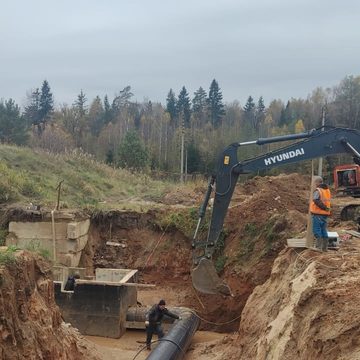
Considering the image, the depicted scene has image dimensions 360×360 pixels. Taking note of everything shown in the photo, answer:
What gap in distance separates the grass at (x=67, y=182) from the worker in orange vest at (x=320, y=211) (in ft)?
46.1

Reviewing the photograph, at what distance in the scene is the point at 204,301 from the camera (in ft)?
64.0

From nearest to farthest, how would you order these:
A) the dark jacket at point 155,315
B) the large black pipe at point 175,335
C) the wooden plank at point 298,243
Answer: the large black pipe at point 175,335
the wooden plank at point 298,243
the dark jacket at point 155,315

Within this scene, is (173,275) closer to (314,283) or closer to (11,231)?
(11,231)

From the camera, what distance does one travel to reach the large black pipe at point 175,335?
12852 millimetres

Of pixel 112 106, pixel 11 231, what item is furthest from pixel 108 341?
pixel 112 106

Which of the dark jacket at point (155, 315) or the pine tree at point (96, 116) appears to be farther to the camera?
the pine tree at point (96, 116)

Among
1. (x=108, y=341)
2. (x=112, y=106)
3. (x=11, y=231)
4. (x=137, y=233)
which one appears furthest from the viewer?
(x=112, y=106)

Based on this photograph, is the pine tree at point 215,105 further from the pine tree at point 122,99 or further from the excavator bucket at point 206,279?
the excavator bucket at point 206,279

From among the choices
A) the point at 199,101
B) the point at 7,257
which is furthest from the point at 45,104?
the point at 7,257

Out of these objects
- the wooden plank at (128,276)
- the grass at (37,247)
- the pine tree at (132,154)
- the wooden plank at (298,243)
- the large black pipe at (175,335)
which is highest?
the pine tree at (132,154)

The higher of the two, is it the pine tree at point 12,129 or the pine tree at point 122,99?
the pine tree at point 122,99

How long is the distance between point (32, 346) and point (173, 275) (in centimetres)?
1334

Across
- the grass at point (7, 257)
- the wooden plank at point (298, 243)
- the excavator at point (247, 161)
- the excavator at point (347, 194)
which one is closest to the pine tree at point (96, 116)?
the excavator at point (347, 194)

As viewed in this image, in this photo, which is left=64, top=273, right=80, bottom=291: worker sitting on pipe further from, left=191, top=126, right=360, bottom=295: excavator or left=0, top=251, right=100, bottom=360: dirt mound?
left=0, top=251, right=100, bottom=360: dirt mound
